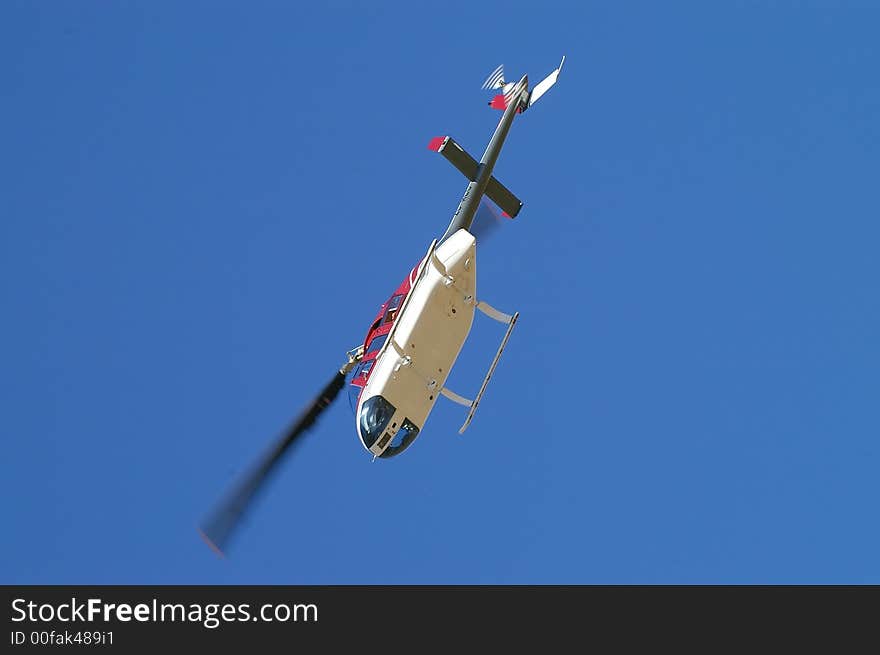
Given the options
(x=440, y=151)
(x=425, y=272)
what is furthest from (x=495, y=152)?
(x=425, y=272)

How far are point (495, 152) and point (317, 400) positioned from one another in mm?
7308

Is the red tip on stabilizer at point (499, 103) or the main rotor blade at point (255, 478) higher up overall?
the red tip on stabilizer at point (499, 103)

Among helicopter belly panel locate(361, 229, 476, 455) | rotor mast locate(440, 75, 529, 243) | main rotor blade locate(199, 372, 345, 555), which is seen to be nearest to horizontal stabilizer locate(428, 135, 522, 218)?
rotor mast locate(440, 75, 529, 243)

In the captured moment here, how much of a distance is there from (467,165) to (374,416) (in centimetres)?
664

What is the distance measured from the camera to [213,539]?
23.0 meters

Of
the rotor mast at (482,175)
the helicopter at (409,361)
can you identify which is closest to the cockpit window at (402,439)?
the helicopter at (409,361)

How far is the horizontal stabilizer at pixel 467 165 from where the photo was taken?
89.1 feet

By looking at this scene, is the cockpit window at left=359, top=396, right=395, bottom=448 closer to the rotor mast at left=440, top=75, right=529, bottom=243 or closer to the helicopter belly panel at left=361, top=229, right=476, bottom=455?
the helicopter belly panel at left=361, top=229, right=476, bottom=455

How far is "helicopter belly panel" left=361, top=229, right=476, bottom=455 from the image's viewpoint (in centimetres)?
2412

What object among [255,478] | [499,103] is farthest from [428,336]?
[499,103]

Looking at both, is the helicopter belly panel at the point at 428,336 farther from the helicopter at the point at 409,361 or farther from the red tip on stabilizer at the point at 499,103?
the red tip on stabilizer at the point at 499,103

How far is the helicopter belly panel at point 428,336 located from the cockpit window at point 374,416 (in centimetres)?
10

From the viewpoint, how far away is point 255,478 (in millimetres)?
23781

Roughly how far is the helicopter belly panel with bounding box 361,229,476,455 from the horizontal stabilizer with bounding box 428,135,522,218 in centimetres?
317
